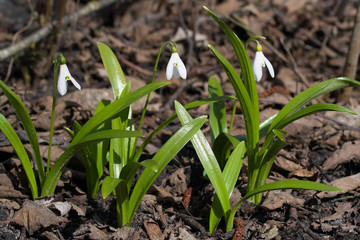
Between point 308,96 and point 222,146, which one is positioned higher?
point 308,96

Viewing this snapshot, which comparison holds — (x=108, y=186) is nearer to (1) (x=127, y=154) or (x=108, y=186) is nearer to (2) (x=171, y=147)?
(2) (x=171, y=147)

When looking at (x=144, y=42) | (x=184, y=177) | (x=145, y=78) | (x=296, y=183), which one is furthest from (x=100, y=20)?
(x=296, y=183)

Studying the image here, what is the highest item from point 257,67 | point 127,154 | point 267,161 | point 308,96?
point 257,67

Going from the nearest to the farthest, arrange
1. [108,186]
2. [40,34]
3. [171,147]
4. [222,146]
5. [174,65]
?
[108,186], [171,147], [174,65], [222,146], [40,34]

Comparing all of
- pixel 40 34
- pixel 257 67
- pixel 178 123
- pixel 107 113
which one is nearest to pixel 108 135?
pixel 107 113

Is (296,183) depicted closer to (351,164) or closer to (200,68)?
(351,164)

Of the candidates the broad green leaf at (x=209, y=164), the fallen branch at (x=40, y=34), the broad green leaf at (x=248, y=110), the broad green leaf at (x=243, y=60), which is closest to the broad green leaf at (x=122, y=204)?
the broad green leaf at (x=209, y=164)

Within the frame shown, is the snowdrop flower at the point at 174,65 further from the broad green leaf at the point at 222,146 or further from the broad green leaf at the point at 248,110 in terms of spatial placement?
the broad green leaf at the point at 222,146
